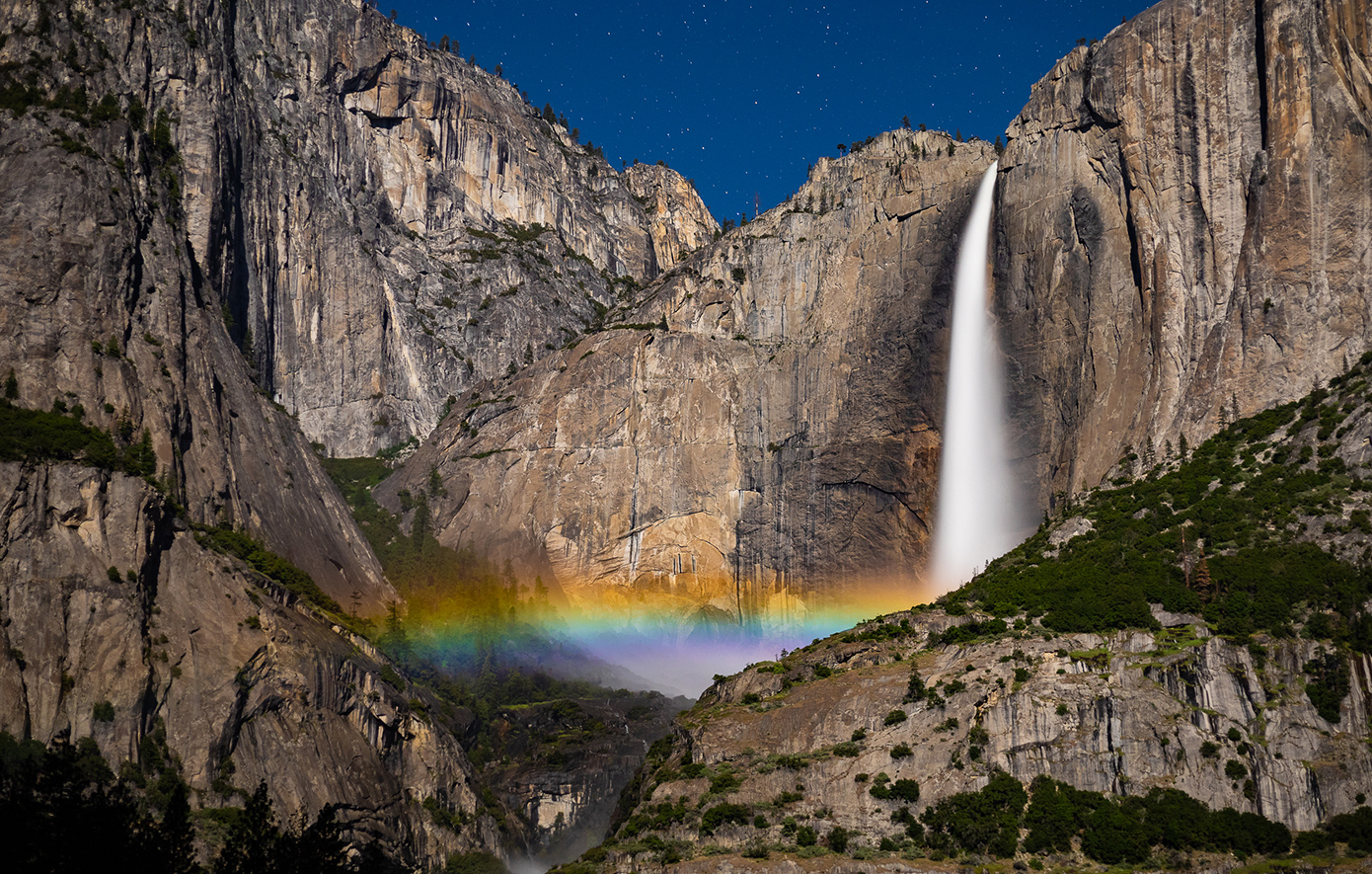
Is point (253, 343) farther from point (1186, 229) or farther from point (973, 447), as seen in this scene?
point (1186, 229)

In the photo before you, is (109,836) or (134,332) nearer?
(109,836)

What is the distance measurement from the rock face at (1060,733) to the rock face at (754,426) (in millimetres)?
42850

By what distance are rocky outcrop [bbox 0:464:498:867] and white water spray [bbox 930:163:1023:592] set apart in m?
42.0

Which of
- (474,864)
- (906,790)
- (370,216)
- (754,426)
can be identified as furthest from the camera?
(370,216)

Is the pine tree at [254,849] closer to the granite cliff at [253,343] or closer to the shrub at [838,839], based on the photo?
the granite cliff at [253,343]

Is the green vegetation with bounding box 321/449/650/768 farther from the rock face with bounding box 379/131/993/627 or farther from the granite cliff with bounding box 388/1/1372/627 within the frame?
the granite cliff with bounding box 388/1/1372/627

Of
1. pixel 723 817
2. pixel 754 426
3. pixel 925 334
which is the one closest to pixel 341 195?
pixel 754 426

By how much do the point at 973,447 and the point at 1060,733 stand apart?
146ft

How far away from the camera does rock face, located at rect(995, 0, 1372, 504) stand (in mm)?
78562

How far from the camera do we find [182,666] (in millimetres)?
78688

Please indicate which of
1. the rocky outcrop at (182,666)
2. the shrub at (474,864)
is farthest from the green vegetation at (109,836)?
the shrub at (474,864)

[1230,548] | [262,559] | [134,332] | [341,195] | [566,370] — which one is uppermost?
[341,195]

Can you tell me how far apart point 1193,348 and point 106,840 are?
222 ft

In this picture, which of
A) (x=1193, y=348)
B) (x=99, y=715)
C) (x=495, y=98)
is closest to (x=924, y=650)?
(x=1193, y=348)
